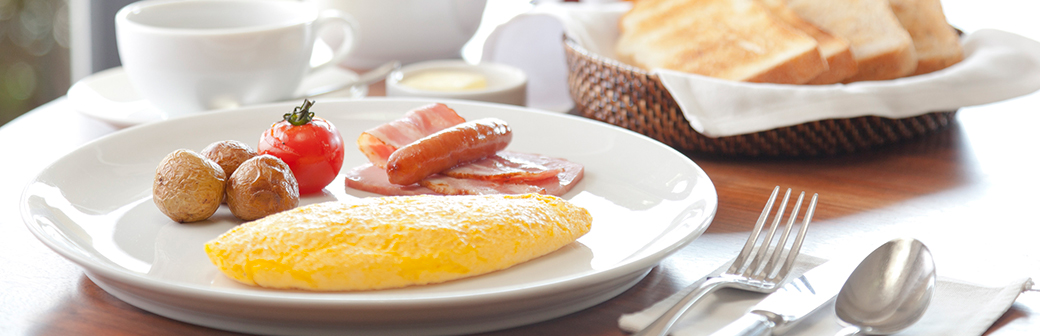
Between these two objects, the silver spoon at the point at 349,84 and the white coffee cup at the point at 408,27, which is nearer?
the silver spoon at the point at 349,84

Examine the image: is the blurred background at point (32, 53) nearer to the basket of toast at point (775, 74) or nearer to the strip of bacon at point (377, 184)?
the basket of toast at point (775, 74)

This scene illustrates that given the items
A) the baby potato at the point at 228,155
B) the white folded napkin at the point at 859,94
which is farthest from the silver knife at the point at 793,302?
the baby potato at the point at 228,155

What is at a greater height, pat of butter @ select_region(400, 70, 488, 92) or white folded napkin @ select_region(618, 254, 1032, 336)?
white folded napkin @ select_region(618, 254, 1032, 336)

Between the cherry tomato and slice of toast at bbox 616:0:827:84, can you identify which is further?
slice of toast at bbox 616:0:827:84

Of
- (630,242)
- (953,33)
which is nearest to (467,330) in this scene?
(630,242)

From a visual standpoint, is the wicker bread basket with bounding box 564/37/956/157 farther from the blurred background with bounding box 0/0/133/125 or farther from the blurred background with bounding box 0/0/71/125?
the blurred background with bounding box 0/0/71/125

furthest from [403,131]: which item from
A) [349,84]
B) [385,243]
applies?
[349,84]

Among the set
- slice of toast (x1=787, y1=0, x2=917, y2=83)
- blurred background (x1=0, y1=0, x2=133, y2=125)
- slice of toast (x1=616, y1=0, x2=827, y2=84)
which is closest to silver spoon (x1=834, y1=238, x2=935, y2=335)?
slice of toast (x1=616, y1=0, x2=827, y2=84)
